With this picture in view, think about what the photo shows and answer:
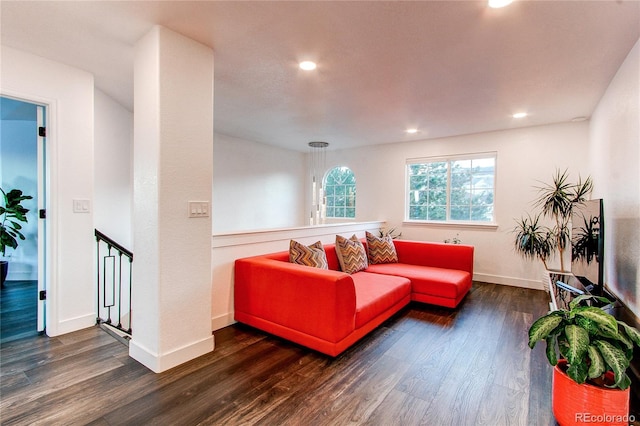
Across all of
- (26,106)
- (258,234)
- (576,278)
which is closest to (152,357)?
(258,234)

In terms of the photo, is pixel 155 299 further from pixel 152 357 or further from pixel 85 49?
pixel 85 49

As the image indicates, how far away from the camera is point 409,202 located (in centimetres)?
579

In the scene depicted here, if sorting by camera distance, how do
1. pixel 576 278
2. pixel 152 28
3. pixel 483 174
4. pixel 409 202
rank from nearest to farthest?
pixel 152 28 < pixel 576 278 < pixel 483 174 < pixel 409 202

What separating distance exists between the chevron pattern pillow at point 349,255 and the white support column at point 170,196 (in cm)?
185

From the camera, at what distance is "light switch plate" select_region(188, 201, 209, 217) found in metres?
2.32

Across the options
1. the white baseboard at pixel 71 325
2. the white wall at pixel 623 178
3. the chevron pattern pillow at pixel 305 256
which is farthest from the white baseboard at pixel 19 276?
the white wall at pixel 623 178

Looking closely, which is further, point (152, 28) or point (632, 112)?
point (632, 112)

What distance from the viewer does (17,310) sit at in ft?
11.0

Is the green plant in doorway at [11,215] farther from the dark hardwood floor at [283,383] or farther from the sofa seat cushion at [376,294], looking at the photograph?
the sofa seat cushion at [376,294]

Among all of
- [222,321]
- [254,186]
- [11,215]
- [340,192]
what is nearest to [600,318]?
[222,321]

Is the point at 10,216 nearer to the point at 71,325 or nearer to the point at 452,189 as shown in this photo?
the point at 71,325

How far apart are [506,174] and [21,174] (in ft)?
25.1

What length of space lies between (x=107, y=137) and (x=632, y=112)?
5.10 m

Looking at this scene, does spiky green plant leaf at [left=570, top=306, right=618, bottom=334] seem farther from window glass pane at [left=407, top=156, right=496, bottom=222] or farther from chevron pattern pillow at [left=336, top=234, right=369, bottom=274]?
window glass pane at [left=407, top=156, right=496, bottom=222]
